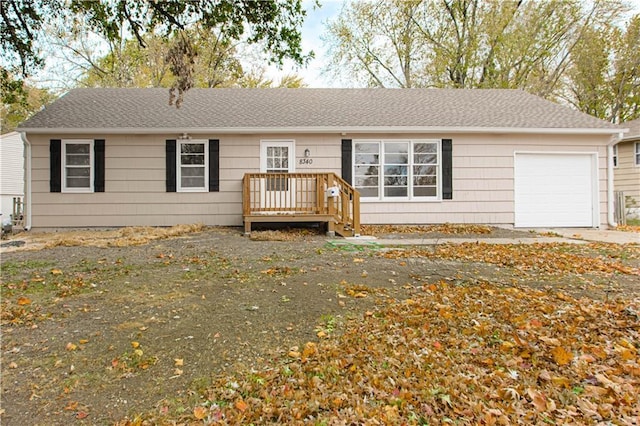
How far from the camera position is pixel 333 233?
345 inches

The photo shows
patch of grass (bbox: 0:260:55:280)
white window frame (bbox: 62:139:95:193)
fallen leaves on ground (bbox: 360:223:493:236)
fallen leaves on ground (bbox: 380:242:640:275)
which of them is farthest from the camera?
white window frame (bbox: 62:139:95:193)

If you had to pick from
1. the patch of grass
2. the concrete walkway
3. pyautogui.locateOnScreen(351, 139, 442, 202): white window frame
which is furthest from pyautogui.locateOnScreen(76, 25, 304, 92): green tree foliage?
the patch of grass

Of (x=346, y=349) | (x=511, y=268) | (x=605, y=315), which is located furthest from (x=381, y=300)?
(x=511, y=268)

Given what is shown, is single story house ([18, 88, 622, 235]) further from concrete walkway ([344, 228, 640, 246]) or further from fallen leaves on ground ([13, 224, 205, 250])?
concrete walkway ([344, 228, 640, 246])

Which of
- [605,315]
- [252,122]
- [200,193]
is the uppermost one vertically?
[252,122]

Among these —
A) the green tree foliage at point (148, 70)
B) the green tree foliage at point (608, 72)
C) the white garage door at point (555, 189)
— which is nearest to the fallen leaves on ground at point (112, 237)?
the white garage door at point (555, 189)

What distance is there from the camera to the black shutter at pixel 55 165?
980cm

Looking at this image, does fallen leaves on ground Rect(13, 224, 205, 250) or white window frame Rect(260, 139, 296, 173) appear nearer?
fallen leaves on ground Rect(13, 224, 205, 250)

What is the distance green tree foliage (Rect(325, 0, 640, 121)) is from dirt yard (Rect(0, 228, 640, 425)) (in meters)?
15.6

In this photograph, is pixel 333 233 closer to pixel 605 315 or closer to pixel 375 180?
pixel 375 180

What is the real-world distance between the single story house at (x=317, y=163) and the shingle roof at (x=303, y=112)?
0.19 feet

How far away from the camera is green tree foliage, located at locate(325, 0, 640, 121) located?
18.6 m

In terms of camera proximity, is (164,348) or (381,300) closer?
(164,348)

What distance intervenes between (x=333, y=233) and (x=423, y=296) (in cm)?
484
